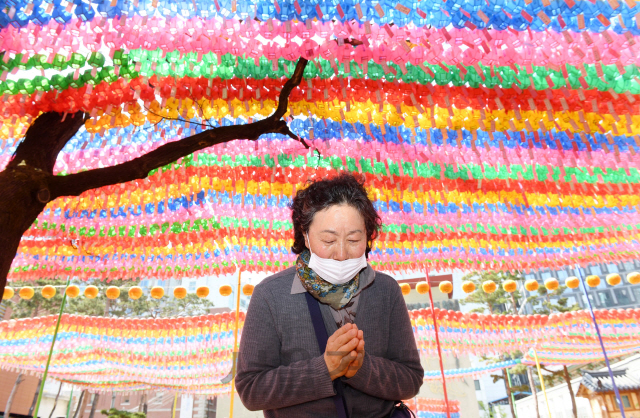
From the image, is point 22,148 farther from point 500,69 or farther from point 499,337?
point 499,337

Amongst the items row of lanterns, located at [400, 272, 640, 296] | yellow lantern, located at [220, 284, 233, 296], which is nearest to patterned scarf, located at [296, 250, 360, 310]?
yellow lantern, located at [220, 284, 233, 296]

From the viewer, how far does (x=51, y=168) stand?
3162 mm

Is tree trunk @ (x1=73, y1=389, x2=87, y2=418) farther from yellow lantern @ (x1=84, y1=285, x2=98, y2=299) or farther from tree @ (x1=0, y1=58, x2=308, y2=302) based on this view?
tree @ (x1=0, y1=58, x2=308, y2=302)

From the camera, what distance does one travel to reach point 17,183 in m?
2.78

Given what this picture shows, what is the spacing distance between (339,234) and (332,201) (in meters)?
0.13

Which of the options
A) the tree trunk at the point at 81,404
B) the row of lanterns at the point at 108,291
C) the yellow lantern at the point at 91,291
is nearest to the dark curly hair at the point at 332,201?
the row of lanterns at the point at 108,291

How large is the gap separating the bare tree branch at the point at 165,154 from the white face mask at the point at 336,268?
212 cm

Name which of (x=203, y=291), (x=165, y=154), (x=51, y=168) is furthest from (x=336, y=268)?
(x=203, y=291)

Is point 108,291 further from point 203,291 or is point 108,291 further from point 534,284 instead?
point 534,284

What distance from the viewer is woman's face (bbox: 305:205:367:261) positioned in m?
1.39

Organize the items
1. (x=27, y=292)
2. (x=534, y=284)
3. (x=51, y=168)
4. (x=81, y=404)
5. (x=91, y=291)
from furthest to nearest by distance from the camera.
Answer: (x=81, y=404) < (x=534, y=284) < (x=91, y=291) < (x=27, y=292) < (x=51, y=168)

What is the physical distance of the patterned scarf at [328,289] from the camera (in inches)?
52.8

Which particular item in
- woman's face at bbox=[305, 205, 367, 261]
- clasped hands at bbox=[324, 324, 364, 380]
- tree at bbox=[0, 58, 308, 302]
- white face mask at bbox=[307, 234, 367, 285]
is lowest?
clasped hands at bbox=[324, 324, 364, 380]

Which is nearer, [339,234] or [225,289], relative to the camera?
[339,234]
